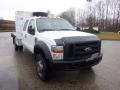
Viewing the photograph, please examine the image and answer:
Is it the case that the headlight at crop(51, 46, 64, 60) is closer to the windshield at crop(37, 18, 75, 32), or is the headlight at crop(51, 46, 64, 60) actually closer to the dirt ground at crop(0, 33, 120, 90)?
the dirt ground at crop(0, 33, 120, 90)

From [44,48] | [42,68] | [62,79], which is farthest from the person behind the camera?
[62,79]

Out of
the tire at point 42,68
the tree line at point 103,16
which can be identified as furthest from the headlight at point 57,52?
the tree line at point 103,16

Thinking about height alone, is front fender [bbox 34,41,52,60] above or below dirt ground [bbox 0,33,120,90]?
above

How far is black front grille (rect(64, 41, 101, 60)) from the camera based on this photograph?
4.66m

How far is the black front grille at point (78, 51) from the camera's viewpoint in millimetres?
4664

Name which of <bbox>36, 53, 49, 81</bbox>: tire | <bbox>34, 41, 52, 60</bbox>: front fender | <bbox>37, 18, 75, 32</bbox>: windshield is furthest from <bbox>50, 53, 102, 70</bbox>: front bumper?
<bbox>37, 18, 75, 32</bbox>: windshield

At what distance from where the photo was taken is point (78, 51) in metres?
→ 4.80

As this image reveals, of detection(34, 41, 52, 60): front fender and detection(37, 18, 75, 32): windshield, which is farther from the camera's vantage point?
detection(37, 18, 75, 32): windshield

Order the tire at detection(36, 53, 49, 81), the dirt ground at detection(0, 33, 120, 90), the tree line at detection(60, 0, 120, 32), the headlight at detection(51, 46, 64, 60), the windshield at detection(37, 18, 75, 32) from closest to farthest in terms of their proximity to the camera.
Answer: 1. the headlight at detection(51, 46, 64, 60)
2. the dirt ground at detection(0, 33, 120, 90)
3. the tire at detection(36, 53, 49, 81)
4. the windshield at detection(37, 18, 75, 32)
5. the tree line at detection(60, 0, 120, 32)

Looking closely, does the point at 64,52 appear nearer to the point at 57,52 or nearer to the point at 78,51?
the point at 57,52

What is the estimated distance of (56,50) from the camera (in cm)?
463

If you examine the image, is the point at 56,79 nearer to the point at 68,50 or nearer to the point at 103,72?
the point at 68,50

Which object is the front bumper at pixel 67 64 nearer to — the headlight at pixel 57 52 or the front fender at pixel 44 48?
the headlight at pixel 57 52

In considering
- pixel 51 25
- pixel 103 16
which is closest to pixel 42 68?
pixel 51 25
